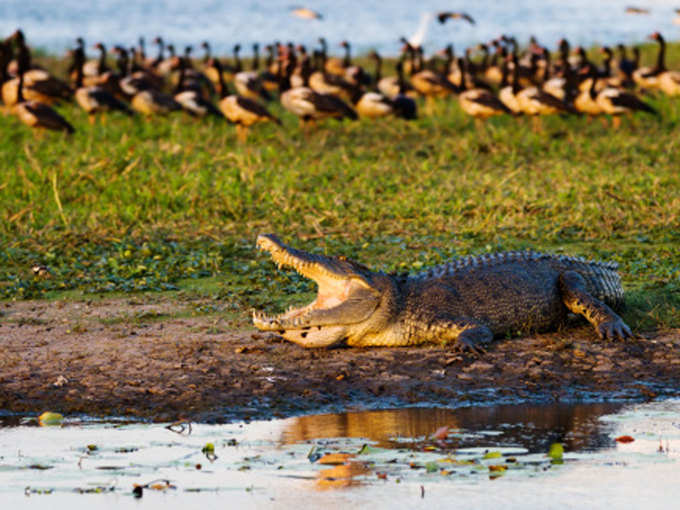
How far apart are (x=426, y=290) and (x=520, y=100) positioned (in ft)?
36.9

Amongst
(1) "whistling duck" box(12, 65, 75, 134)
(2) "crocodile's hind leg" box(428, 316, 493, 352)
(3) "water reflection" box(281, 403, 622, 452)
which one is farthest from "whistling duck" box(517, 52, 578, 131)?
(3) "water reflection" box(281, 403, 622, 452)

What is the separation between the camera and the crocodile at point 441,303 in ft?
23.0

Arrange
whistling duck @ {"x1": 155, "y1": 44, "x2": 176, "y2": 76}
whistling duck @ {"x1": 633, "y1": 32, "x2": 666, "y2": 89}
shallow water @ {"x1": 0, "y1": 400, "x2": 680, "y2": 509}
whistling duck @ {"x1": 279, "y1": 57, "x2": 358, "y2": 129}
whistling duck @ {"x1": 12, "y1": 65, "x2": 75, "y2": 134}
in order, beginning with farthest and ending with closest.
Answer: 1. whistling duck @ {"x1": 155, "y1": 44, "x2": 176, "y2": 76}
2. whistling duck @ {"x1": 633, "y1": 32, "x2": 666, "y2": 89}
3. whistling duck @ {"x1": 279, "y1": 57, "x2": 358, "y2": 129}
4. whistling duck @ {"x1": 12, "y1": 65, "x2": 75, "y2": 134}
5. shallow water @ {"x1": 0, "y1": 400, "x2": 680, "y2": 509}

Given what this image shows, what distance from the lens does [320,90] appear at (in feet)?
68.9

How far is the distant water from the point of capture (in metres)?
34.8

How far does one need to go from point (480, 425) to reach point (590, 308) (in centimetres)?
201

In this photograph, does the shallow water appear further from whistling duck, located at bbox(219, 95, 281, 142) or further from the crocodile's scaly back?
whistling duck, located at bbox(219, 95, 281, 142)

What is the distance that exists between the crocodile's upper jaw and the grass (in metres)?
1.12

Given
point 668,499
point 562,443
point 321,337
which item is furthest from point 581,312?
point 668,499

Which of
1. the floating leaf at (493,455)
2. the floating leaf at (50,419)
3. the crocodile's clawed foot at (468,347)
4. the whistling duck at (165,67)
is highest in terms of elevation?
the floating leaf at (493,455)

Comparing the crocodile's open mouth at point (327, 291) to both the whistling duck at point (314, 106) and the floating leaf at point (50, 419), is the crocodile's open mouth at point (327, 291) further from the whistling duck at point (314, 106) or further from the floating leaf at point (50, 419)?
the whistling duck at point (314, 106)

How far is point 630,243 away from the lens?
971 cm

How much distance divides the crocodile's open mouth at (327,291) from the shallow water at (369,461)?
3.83ft

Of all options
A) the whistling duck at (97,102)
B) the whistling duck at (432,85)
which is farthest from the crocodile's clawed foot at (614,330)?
the whistling duck at (432,85)
